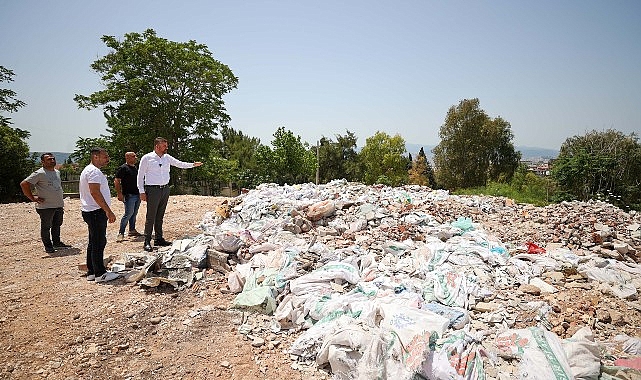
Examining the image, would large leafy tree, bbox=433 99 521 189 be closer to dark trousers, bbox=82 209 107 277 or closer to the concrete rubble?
the concrete rubble

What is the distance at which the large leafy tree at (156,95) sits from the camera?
12805 mm

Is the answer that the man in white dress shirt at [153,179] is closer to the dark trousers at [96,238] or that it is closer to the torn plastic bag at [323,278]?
the dark trousers at [96,238]

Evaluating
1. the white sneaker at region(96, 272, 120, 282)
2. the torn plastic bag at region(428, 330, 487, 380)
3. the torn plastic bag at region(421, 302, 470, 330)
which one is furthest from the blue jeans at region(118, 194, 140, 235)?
the torn plastic bag at region(428, 330, 487, 380)

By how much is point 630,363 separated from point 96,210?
471cm

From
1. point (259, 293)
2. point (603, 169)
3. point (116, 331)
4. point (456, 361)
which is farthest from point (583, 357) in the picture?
point (603, 169)

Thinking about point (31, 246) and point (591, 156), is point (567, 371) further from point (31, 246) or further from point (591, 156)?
point (591, 156)

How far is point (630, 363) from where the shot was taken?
2.07 meters

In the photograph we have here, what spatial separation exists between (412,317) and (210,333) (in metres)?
1.71

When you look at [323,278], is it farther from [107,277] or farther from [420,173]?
[420,173]

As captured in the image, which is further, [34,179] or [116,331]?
[34,179]

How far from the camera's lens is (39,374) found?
2.07 m

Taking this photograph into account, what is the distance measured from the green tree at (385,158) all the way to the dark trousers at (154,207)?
22.0 metres

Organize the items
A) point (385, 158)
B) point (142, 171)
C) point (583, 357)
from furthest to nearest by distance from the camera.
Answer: point (385, 158), point (142, 171), point (583, 357)

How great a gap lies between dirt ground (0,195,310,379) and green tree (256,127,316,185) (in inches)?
557
